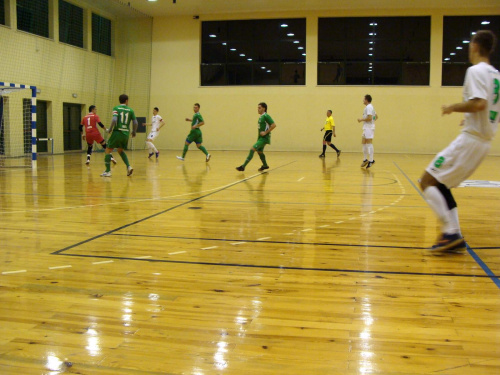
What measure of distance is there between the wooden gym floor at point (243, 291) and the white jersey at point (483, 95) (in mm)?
1098

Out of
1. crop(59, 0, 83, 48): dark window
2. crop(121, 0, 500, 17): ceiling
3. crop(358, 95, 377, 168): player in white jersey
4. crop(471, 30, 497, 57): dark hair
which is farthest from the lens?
crop(121, 0, 500, 17): ceiling

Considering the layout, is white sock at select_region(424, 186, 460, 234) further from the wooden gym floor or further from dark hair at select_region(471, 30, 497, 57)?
dark hair at select_region(471, 30, 497, 57)

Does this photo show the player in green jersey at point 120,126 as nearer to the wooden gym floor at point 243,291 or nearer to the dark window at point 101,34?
the wooden gym floor at point 243,291

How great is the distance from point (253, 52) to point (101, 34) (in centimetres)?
765

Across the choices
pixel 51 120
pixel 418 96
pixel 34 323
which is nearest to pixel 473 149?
pixel 34 323

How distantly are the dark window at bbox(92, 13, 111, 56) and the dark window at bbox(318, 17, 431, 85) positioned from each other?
10798mm

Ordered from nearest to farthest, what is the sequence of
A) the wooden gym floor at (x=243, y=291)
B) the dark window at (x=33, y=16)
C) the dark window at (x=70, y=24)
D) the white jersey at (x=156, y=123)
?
the wooden gym floor at (x=243, y=291), the white jersey at (x=156, y=123), the dark window at (x=33, y=16), the dark window at (x=70, y=24)

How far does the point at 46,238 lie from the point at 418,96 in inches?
908

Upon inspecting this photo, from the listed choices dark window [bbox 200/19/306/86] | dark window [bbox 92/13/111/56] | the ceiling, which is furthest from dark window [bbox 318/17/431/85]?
dark window [bbox 92/13/111/56]

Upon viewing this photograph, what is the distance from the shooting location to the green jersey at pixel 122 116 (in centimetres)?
1087

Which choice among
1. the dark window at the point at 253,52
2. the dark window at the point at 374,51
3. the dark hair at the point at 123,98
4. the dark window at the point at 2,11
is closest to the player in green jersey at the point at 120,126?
the dark hair at the point at 123,98

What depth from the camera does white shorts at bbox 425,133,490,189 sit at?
4.35m

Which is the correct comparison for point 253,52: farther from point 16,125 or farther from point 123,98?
point 123,98

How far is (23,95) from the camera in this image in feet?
62.1
